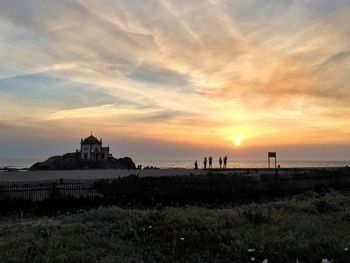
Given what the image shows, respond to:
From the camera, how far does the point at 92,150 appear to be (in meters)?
89.1

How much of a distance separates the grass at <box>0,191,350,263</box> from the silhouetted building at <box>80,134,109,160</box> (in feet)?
251

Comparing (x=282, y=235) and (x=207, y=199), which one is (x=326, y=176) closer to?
(x=207, y=199)

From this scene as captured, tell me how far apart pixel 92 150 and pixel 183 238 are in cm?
8108

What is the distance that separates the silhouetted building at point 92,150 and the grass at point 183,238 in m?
76.5

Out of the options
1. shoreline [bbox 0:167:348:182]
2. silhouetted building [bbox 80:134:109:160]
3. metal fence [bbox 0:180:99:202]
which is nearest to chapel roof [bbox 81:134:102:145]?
silhouetted building [bbox 80:134:109:160]

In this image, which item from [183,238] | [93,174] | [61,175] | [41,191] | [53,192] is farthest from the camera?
[93,174]

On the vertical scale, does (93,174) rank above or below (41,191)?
above

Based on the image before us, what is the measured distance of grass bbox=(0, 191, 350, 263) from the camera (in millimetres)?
8336

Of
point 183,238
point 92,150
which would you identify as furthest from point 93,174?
point 92,150

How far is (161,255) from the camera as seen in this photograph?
28.0 feet

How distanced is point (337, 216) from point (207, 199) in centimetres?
1033

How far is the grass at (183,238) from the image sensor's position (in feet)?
27.3

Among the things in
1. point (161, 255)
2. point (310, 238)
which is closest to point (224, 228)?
point (310, 238)

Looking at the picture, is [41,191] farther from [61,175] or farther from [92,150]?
[92,150]
